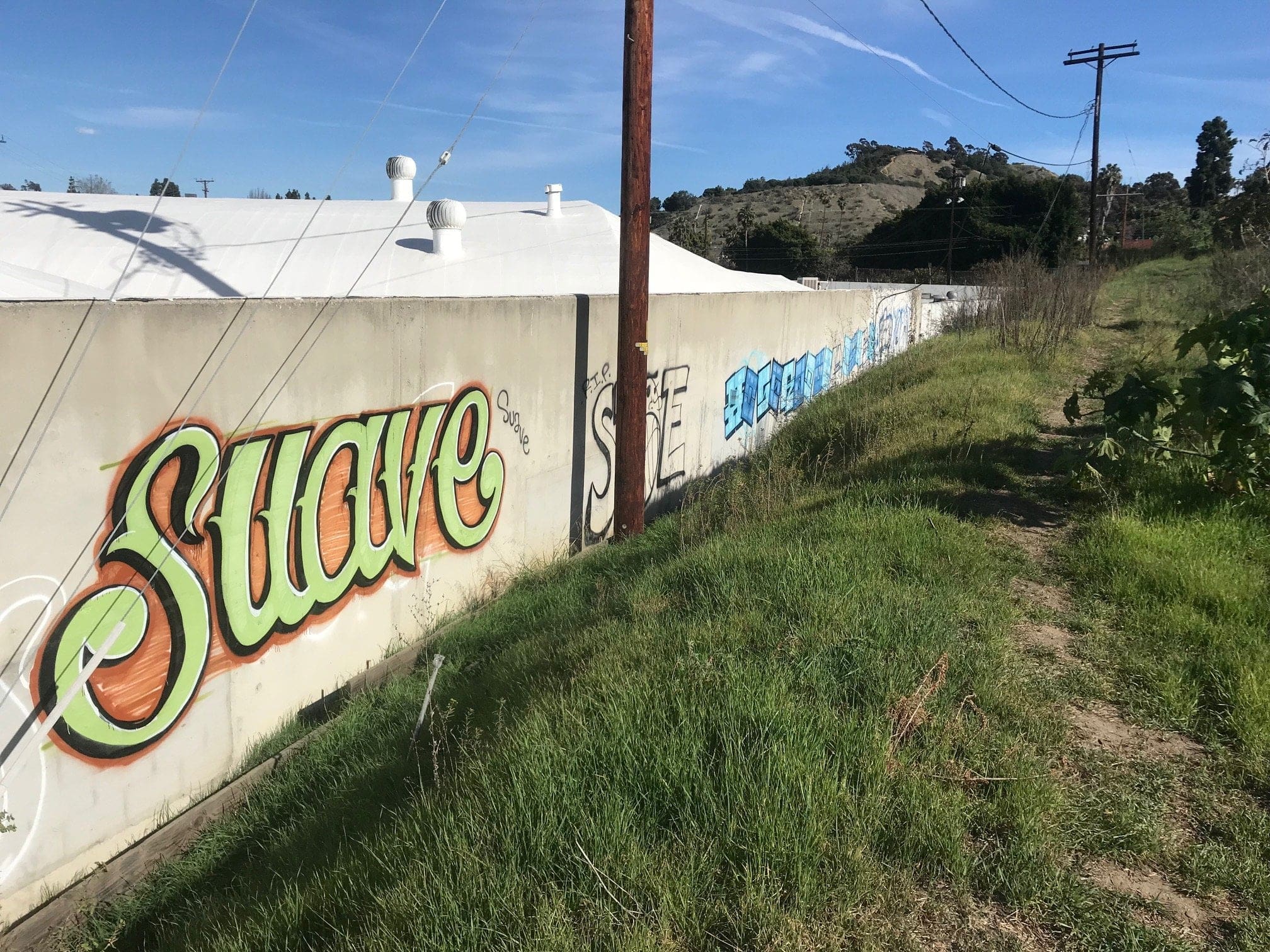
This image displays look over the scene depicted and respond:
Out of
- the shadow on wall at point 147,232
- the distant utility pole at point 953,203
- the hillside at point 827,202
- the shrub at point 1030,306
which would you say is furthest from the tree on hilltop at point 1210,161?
the shadow on wall at point 147,232

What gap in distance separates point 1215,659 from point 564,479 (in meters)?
5.54

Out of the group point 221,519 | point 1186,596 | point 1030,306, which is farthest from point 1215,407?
point 1030,306

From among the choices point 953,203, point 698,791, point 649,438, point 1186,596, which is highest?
point 953,203

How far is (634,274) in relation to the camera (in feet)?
25.6

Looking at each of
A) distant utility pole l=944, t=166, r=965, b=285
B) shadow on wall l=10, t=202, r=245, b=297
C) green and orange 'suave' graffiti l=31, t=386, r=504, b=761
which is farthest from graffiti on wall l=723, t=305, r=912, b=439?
distant utility pole l=944, t=166, r=965, b=285

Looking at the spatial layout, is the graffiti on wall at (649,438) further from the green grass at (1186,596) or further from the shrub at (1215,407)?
the green grass at (1186,596)

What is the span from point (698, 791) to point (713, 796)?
7cm

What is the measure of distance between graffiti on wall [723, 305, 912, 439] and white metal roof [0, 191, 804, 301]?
5.34 ft

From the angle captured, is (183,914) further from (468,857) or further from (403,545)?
(403,545)

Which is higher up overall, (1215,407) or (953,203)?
(953,203)

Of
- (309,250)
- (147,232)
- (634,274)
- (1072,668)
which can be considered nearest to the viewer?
(1072,668)

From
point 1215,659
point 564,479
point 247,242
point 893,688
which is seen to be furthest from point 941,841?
point 247,242

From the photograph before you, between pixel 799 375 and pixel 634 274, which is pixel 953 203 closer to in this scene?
pixel 799 375

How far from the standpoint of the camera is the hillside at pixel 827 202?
77.8 m
